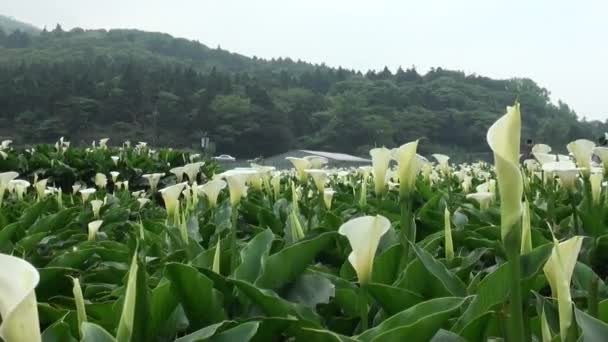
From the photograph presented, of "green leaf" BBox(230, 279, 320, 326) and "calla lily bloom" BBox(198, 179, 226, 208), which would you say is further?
"calla lily bloom" BBox(198, 179, 226, 208)

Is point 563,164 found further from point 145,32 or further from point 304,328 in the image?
point 145,32

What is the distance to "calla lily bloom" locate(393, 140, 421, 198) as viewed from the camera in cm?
127

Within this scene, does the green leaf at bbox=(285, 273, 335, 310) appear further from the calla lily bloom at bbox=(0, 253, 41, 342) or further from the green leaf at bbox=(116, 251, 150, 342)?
the calla lily bloom at bbox=(0, 253, 41, 342)

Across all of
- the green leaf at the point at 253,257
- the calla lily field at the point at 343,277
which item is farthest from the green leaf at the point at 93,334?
the green leaf at the point at 253,257

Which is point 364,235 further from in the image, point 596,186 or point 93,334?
point 596,186

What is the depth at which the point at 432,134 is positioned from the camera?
63.6 m

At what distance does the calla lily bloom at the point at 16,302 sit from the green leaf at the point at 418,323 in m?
0.39

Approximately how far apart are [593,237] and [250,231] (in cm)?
111

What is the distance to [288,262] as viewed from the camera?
3.69 ft

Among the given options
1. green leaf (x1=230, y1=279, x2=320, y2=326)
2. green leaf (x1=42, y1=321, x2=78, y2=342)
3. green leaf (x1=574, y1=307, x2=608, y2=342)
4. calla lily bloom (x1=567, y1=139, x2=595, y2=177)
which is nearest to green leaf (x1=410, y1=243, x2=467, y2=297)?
green leaf (x1=230, y1=279, x2=320, y2=326)

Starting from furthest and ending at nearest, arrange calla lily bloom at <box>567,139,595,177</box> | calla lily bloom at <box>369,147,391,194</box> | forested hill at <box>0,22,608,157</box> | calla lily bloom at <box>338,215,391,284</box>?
forested hill at <box>0,22,608,157</box>
calla lily bloom at <box>567,139,595,177</box>
calla lily bloom at <box>369,147,391,194</box>
calla lily bloom at <box>338,215,391,284</box>

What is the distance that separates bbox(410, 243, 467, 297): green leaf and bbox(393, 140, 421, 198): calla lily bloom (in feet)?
0.92

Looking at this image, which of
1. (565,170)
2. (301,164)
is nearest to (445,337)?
(565,170)

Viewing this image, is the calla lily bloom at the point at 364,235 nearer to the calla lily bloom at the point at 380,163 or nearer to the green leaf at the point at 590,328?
the green leaf at the point at 590,328
